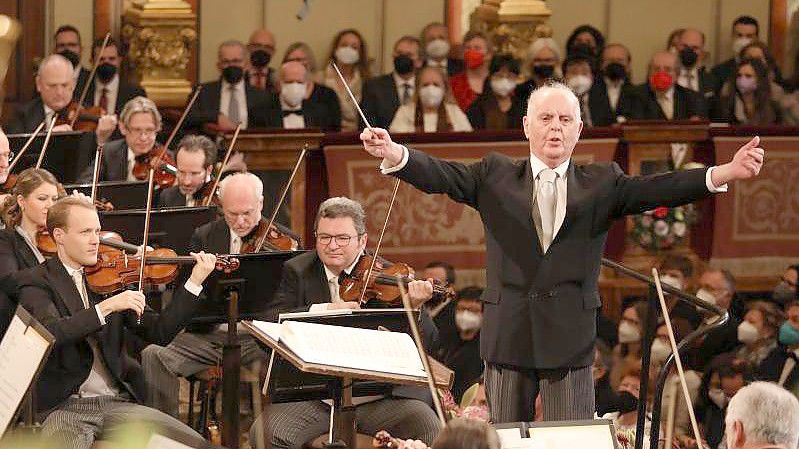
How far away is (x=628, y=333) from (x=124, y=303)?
9.86ft

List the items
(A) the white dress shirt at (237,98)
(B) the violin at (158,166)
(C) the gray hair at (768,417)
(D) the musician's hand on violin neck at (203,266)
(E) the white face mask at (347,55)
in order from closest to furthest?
(C) the gray hair at (768,417) → (D) the musician's hand on violin neck at (203,266) → (B) the violin at (158,166) → (A) the white dress shirt at (237,98) → (E) the white face mask at (347,55)

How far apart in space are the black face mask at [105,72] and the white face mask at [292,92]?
0.95 metres

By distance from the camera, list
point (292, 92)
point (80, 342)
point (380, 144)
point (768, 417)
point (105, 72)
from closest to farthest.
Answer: point (768, 417) < point (380, 144) < point (80, 342) < point (105, 72) < point (292, 92)

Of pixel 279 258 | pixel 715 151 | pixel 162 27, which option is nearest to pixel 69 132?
pixel 279 258

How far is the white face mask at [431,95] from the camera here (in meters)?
9.66

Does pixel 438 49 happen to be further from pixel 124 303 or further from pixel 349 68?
pixel 124 303

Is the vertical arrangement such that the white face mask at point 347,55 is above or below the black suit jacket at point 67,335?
above

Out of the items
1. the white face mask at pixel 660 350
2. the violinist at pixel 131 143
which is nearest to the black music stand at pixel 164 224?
the violinist at pixel 131 143

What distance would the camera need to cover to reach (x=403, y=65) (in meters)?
9.91

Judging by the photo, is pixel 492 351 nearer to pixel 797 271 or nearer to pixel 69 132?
pixel 69 132

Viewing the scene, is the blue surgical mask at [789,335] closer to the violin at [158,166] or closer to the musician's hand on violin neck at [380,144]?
the violin at [158,166]

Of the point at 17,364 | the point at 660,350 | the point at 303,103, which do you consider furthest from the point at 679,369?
the point at 303,103

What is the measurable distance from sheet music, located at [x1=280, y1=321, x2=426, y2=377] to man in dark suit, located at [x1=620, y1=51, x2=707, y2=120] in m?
5.57

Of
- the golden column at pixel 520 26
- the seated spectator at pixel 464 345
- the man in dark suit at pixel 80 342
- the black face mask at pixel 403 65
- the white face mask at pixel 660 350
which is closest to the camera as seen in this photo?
the man in dark suit at pixel 80 342
